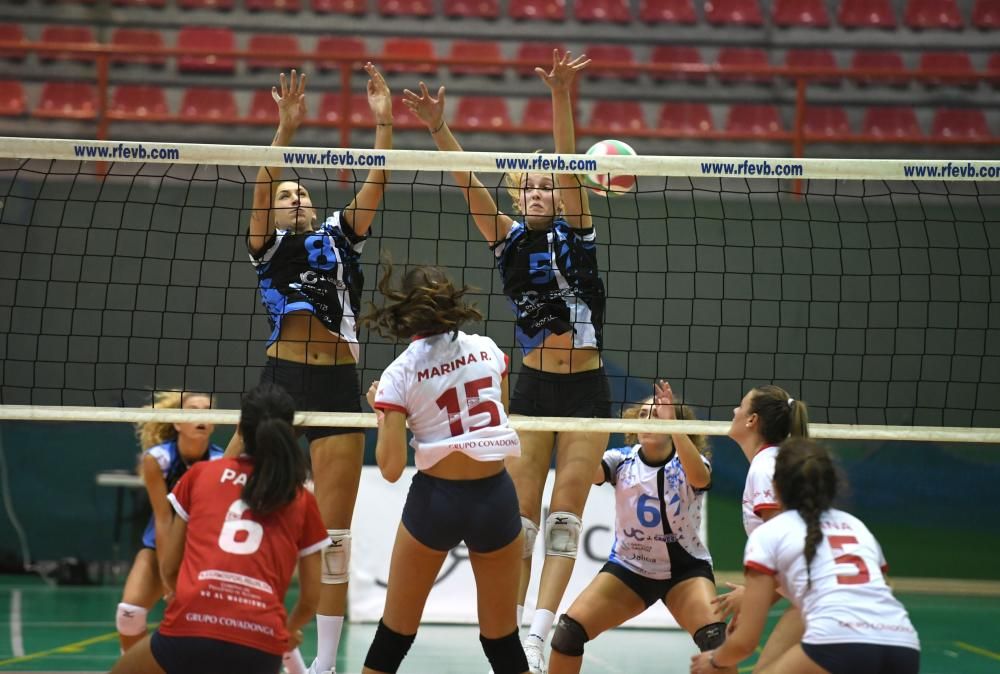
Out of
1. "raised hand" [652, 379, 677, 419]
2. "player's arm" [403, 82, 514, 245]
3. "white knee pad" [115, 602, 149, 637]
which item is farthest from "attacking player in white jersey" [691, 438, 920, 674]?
"white knee pad" [115, 602, 149, 637]

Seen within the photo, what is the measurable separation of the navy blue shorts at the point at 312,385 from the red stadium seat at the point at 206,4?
10.0 m

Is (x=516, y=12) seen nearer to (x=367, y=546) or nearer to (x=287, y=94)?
(x=367, y=546)

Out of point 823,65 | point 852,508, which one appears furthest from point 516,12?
point 852,508

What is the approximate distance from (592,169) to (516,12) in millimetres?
9731

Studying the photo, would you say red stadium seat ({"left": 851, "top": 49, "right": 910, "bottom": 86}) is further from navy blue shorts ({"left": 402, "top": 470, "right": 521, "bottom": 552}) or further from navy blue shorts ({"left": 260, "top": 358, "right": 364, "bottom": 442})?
navy blue shorts ({"left": 402, "top": 470, "right": 521, "bottom": 552})

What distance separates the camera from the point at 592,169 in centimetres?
536

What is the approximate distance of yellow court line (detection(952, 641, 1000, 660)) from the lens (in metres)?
8.23

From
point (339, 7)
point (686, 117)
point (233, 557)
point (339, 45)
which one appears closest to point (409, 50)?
point (339, 45)

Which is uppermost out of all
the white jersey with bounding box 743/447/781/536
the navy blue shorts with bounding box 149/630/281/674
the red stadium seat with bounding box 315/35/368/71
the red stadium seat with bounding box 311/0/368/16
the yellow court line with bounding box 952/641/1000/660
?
the red stadium seat with bounding box 311/0/368/16

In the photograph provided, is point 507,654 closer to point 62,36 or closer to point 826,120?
point 826,120

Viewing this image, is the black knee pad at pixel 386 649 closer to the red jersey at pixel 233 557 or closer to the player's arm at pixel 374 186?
the red jersey at pixel 233 557

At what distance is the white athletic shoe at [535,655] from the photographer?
5254 millimetres

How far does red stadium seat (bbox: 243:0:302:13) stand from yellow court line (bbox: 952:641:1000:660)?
10.6m

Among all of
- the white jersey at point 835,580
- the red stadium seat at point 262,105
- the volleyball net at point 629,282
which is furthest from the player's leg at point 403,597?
the red stadium seat at point 262,105
